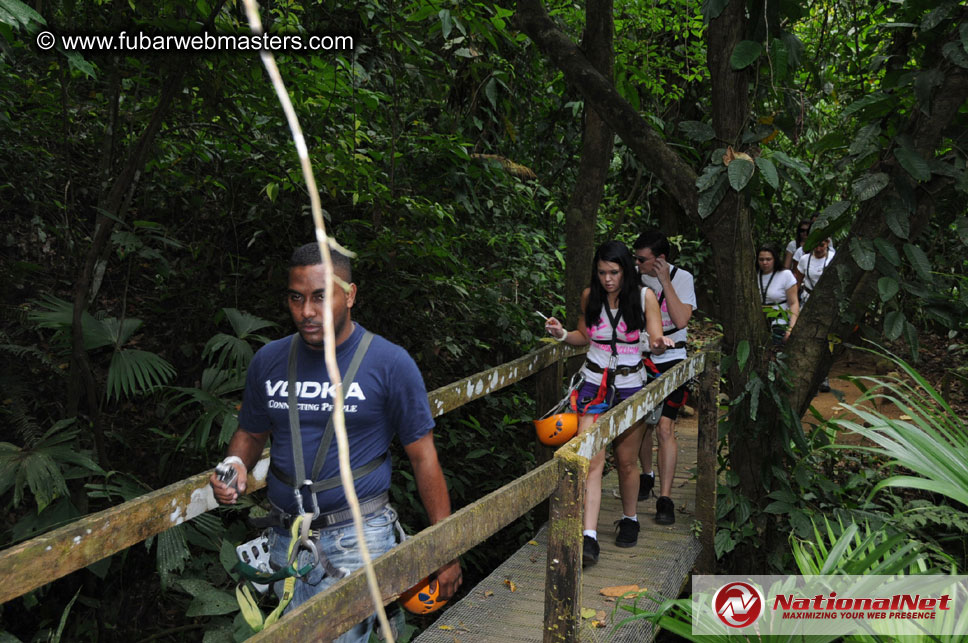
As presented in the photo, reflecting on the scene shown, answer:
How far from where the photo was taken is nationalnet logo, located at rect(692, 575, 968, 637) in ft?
7.54

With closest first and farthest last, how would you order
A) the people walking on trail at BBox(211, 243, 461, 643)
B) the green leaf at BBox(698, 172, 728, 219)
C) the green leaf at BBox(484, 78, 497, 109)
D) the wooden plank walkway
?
the people walking on trail at BBox(211, 243, 461, 643), the wooden plank walkway, the green leaf at BBox(698, 172, 728, 219), the green leaf at BBox(484, 78, 497, 109)

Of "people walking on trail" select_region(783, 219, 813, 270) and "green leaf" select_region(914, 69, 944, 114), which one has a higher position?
"green leaf" select_region(914, 69, 944, 114)

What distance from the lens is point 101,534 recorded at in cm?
199

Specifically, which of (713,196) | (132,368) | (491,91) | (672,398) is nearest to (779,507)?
(672,398)

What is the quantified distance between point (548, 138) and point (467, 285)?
117 inches

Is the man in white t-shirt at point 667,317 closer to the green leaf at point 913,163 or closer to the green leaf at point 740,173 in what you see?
the green leaf at point 740,173

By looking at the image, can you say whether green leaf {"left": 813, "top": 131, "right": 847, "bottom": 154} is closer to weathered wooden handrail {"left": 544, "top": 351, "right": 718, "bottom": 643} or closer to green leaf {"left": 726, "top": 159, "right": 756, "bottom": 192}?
green leaf {"left": 726, "top": 159, "right": 756, "bottom": 192}

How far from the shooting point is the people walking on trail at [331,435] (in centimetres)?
241

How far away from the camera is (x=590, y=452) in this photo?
320 cm

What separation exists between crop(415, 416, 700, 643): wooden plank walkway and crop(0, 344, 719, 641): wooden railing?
1.60 ft

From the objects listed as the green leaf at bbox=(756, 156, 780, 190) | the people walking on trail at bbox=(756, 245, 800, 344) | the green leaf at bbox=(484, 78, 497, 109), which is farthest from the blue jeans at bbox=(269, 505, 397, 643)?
the people walking on trail at bbox=(756, 245, 800, 344)

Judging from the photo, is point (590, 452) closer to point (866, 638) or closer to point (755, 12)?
point (866, 638)

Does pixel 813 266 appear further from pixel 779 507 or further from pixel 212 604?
pixel 212 604

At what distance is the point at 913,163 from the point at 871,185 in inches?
8.5
